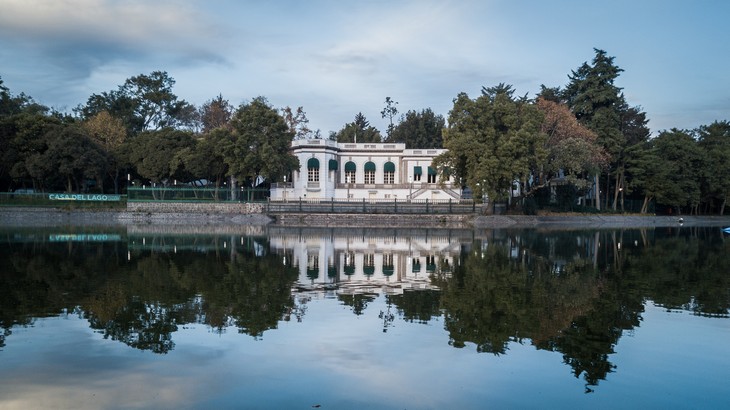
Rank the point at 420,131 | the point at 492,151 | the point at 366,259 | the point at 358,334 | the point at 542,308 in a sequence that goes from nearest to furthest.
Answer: the point at 358,334 < the point at 542,308 < the point at 366,259 < the point at 492,151 < the point at 420,131

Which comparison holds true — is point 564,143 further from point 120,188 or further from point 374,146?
point 120,188

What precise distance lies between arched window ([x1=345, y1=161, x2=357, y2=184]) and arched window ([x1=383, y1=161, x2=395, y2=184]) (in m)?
3.03

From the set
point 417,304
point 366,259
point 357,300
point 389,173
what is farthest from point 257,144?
point 417,304

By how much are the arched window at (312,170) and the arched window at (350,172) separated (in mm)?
3535

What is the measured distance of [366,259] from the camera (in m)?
22.7

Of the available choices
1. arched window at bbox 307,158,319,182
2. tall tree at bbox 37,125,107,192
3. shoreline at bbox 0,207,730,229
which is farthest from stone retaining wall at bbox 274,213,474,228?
tall tree at bbox 37,125,107,192

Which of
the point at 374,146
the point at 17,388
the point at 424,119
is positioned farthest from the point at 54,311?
the point at 424,119

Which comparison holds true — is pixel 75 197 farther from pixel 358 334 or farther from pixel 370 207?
pixel 358 334

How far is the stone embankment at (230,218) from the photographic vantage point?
4488cm

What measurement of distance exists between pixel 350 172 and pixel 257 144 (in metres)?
13.5

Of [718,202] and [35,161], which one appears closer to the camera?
[35,161]

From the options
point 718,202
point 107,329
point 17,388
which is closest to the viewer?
point 17,388

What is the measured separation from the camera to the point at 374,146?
5991 centimetres

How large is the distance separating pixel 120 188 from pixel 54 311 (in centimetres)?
4940
